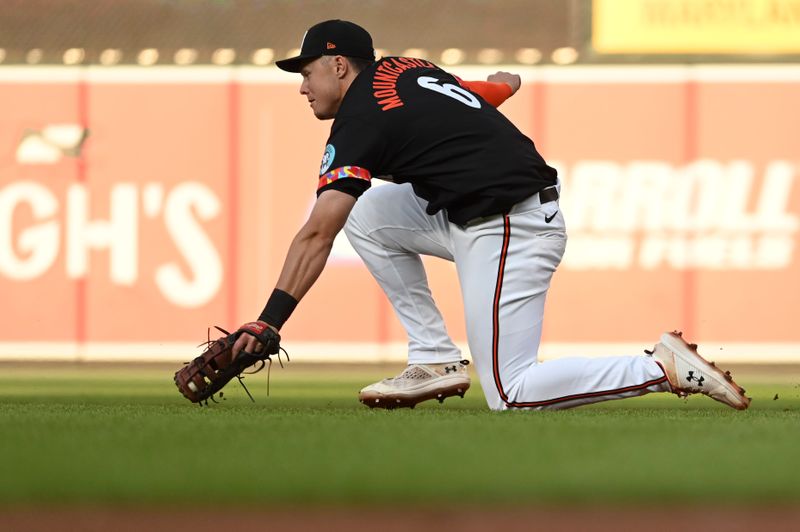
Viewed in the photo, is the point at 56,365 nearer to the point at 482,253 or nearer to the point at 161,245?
the point at 161,245

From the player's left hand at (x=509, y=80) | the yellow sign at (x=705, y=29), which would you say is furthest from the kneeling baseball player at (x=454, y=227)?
the yellow sign at (x=705, y=29)

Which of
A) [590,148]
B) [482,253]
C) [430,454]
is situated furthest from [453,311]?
[430,454]

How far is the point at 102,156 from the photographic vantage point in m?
7.60

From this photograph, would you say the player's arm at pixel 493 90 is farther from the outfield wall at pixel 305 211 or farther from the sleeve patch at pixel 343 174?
the outfield wall at pixel 305 211

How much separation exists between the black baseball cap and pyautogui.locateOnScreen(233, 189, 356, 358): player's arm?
514 millimetres

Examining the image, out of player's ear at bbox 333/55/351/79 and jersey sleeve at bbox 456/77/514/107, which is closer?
player's ear at bbox 333/55/351/79

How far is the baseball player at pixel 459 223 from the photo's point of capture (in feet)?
11.5

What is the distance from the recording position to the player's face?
379 cm

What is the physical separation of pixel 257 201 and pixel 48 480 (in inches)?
211

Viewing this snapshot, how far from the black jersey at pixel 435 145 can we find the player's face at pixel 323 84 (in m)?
0.10

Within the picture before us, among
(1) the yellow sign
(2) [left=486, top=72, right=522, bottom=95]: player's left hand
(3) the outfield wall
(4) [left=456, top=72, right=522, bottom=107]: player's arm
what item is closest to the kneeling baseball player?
(4) [left=456, top=72, right=522, bottom=107]: player's arm

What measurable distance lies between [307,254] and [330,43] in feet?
2.32

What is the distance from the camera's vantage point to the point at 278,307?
3482 millimetres

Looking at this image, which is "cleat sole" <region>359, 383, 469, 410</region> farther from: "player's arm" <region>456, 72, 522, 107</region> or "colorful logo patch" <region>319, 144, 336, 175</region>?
"player's arm" <region>456, 72, 522, 107</region>
